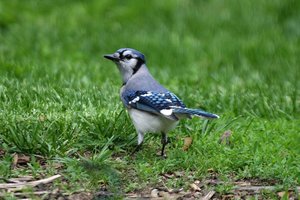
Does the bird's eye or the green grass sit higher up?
the bird's eye

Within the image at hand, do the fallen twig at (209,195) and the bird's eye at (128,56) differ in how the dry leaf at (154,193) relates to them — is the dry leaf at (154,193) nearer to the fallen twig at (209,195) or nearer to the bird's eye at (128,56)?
the fallen twig at (209,195)

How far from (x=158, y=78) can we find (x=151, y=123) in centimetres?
311

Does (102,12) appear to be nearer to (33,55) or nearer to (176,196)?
(33,55)

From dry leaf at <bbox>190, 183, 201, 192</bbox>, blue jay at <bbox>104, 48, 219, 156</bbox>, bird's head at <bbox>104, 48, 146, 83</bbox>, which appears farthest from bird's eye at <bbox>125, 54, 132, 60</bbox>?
dry leaf at <bbox>190, 183, 201, 192</bbox>

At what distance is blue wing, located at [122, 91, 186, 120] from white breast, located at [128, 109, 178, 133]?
0.06 m

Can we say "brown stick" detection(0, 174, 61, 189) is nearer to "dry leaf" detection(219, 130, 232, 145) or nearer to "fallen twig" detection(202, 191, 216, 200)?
"fallen twig" detection(202, 191, 216, 200)

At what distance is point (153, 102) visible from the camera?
657 centimetres

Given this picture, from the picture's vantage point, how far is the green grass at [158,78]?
21.0 ft

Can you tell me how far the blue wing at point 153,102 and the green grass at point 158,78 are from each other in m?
0.28

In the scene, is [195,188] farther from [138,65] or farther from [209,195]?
[138,65]

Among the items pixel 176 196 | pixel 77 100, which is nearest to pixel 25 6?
pixel 77 100

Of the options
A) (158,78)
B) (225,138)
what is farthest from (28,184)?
(158,78)

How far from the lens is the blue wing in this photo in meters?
6.44

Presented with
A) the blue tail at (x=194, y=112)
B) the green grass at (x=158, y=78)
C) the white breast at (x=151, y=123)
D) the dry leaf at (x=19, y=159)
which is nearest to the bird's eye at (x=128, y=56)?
the green grass at (x=158, y=78)
